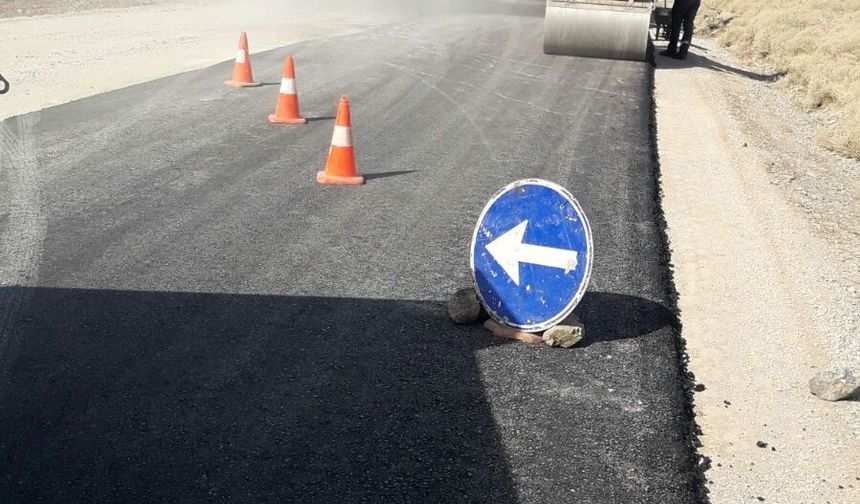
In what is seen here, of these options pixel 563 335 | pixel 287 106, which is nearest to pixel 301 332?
pixel 563 335

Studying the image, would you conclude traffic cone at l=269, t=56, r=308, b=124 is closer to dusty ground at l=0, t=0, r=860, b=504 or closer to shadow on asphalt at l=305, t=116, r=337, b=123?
shadow on asphalt at l=305, t=116, r=337, b=123

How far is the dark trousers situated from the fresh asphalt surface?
9.42 metres

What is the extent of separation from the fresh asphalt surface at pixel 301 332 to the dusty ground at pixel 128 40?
3032 mm

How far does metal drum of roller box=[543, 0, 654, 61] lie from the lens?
17641mm

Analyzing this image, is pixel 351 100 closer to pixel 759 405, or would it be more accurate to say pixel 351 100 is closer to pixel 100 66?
pixel 100 66

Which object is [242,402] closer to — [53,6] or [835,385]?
[835,385]

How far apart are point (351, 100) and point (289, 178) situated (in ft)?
14.3

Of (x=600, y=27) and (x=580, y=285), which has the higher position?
(x=580, y=285)

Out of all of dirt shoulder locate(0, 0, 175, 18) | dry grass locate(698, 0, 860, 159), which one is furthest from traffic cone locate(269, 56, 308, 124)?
dirt shoulder locate(0, 0, 175, 18)

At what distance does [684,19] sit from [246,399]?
17.3 meters

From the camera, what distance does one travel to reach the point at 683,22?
1995 centimetres

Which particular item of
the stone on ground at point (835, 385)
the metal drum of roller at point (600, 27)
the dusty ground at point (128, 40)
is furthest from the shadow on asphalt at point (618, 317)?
the metal drum of roller at point (600, 27)

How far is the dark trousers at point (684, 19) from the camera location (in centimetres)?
1927

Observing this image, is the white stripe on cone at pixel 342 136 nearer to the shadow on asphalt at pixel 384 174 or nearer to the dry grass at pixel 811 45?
the shadow on asphalt at pixel 384 174
